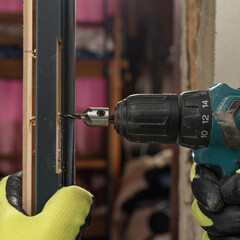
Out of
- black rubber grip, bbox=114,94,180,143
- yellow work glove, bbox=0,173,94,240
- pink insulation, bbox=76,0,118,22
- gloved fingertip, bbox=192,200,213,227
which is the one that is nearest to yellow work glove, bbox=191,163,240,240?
gloved fingertip, bbox=192,200,213,227

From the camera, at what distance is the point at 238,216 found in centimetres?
50

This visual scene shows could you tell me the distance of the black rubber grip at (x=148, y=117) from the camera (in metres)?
0.51

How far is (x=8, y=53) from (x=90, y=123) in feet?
4.91

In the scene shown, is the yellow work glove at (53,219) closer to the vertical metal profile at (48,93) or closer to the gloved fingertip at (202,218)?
the vertical metal profile at (48,93)

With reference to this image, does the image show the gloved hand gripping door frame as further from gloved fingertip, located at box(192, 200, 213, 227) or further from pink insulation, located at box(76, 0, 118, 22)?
pink insulation, located at box(76, 0, 118, 22)

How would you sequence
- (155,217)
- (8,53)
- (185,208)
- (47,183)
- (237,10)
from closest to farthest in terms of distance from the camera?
(47,183), (237,10), (185,208), (155,217), (8,53)

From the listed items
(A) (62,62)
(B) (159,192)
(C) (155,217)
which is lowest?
(C) (155,217)

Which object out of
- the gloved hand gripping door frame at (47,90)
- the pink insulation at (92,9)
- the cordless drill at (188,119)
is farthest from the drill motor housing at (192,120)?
the pink insulation at (92,9)

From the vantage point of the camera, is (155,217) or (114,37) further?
(114,37)

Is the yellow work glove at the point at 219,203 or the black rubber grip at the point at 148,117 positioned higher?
the black rubber grip at the point at 148,117

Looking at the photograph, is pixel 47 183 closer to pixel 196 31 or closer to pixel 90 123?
pixel 90 123

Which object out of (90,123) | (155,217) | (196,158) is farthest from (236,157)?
(155,217)

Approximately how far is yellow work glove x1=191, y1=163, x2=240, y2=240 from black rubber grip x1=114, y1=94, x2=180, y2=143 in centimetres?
10

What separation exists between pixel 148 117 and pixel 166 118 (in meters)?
0.03
